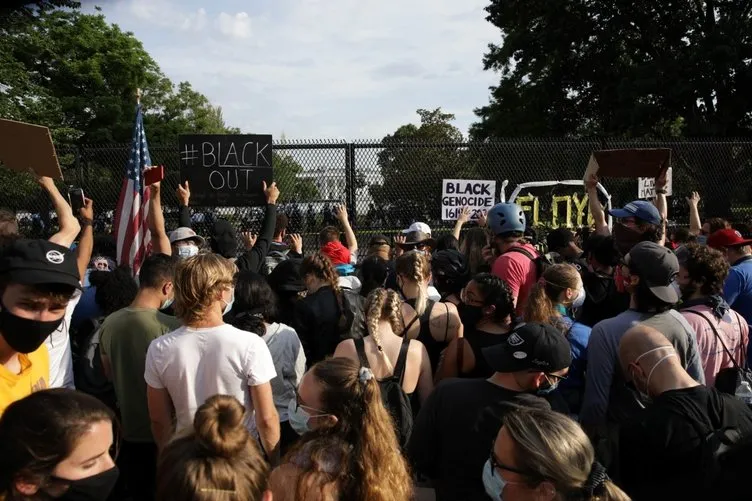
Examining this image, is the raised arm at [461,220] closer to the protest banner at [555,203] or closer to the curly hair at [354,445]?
the protest banner at [555,203]

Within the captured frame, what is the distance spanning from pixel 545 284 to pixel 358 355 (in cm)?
132

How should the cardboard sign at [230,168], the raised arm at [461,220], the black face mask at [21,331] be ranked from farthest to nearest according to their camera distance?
the cardboard sign at [230,168] < the raised arm at [461,220] < the black face mask at [21,331]

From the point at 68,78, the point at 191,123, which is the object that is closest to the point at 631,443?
the point at 68,78

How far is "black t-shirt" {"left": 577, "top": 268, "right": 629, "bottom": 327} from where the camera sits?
5188 mm

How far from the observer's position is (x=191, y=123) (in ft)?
151

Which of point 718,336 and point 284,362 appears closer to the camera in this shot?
point 718,336

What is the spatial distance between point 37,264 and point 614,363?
2.78 meters

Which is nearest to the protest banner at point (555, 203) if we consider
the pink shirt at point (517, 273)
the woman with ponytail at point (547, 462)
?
the pink shirt at point (517, 273)

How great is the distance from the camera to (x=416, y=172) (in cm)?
1051

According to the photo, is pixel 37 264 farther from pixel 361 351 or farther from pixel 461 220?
pixel 461 220

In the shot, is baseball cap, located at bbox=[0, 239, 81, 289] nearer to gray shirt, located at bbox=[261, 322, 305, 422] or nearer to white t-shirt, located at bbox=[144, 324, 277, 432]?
white t-shirt, located at bbox=[144, 324, 277, 432]

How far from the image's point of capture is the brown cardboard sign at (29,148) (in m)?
4.56

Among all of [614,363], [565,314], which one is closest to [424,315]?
[565,314]

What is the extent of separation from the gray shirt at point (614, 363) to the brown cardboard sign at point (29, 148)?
3472mm
